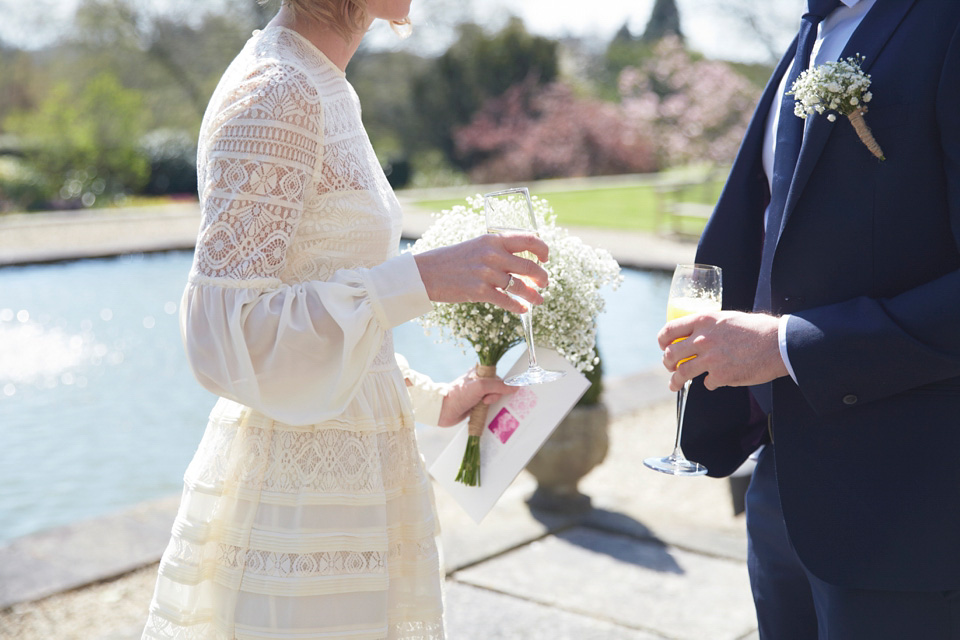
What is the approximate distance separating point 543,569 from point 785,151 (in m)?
2.63

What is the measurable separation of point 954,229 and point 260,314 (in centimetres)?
110

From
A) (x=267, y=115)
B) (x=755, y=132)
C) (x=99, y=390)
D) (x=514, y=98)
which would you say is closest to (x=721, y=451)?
(x=755, y=132)

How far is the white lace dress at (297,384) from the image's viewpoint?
1.54 metres

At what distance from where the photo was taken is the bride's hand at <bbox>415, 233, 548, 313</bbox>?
1.58 metres

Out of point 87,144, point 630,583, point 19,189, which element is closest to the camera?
point 630,583

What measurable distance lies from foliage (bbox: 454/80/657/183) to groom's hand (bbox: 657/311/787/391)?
84.1ft

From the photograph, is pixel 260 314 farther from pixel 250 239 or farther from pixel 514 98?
pixel 514 98

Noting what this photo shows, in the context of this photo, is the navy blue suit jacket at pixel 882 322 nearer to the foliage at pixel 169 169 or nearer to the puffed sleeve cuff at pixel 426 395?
the puffed sleeve cuff at pixel 426 395

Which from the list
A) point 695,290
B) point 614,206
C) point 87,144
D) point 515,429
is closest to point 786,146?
point 695,290

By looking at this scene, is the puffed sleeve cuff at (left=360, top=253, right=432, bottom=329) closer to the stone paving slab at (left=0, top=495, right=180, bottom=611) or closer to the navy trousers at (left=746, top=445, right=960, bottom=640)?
the navy trousers at (left=746, top=445, right=960, bottom=640)

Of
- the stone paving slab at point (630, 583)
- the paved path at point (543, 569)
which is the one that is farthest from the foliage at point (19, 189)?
the stone paving slab at point (630, 583)

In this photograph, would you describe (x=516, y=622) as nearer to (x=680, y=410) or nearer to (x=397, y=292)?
(x=680, y=410)

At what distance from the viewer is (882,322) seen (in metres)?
1.47

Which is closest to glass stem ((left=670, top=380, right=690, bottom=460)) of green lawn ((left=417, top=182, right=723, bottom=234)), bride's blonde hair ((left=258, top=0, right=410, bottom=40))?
bride's blonde hair ((left=258, top=0, right=410, bottom=40))
